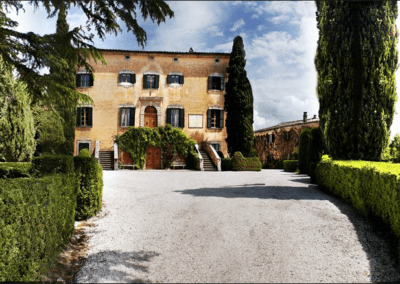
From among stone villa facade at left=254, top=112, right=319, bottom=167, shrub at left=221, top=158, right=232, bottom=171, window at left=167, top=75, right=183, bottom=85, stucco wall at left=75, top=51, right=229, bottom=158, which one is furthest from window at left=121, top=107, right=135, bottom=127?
stone villa facade at left=254, top=112, right=319, bottom=167

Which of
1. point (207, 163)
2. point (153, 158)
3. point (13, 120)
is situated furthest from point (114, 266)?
point (153, 158)

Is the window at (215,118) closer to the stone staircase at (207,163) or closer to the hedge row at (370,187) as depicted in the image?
the stone staircase at (207,163)

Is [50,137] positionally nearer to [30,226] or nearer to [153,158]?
[153,158]

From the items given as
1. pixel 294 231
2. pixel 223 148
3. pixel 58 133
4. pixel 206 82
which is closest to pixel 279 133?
pixel 223 148

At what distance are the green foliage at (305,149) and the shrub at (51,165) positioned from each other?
13.3m

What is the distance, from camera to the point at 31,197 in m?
4.13

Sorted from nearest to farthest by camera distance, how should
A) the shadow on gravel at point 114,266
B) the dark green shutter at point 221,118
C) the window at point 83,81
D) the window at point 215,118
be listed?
1. the shadow on gravel at point 114,266
2. the window at point 83,81
3. the window at point 215,118
4. the dark green shutter at point 221,118

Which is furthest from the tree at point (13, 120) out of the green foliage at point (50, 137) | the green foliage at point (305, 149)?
the green foliage at point (305, 149)

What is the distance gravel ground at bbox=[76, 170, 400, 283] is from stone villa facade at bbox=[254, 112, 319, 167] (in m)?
18.6

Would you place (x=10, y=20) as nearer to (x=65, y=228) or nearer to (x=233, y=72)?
(x=65, y=228)

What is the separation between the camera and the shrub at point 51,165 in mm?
6070

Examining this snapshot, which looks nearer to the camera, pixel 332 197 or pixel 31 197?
pixel 31 197

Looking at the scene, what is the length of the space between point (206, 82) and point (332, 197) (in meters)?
16.9

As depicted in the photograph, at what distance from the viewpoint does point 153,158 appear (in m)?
23.2
